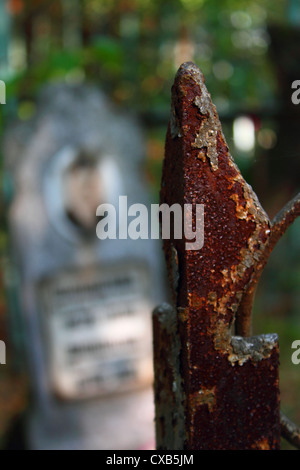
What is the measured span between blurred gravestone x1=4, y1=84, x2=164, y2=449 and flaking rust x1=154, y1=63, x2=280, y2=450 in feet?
5.85

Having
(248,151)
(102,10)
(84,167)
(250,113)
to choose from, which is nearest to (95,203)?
(84,167)

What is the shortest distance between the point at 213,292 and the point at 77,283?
6.00ft

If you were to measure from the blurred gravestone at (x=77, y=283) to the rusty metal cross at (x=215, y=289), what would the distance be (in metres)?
1.78

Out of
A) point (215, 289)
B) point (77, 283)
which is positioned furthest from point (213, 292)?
point (77, 283)

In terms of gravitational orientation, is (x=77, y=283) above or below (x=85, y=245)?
below

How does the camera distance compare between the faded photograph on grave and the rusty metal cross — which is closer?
the rusty metal cross

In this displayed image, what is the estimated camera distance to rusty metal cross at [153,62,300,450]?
45 centimetres

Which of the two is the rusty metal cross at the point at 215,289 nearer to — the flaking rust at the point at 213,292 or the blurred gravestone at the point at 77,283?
the flaking rust at the point at 213,292

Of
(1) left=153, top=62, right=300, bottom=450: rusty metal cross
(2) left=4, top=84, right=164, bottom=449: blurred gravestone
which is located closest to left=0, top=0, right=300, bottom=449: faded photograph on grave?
(2) left=4, top=84, right=164, bottom=449: blurred gravestone

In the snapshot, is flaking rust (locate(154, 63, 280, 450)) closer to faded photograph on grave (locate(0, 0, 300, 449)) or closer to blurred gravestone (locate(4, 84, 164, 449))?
faded photograph on grave (locate(0, 0, 300, 449))

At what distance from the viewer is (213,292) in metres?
0.46

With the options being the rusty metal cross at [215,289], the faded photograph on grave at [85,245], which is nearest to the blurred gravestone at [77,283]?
the faded photograph on grave at [85,245]

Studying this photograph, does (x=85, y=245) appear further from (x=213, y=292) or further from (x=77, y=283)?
(x=213, y=292)

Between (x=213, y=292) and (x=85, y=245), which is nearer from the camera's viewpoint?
(x=213, y=292)
